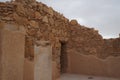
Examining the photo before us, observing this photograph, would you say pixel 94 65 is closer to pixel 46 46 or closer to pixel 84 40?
pixel 84 40

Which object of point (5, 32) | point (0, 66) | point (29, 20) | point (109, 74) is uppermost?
point (29, 20)

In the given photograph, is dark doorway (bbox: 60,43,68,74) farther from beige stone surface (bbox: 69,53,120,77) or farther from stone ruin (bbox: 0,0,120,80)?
beige stone surface (bbox: 69,53,120,77)

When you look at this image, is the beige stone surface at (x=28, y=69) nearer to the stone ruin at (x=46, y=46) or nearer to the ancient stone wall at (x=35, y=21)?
the stone ruin at (x=46, y=46)

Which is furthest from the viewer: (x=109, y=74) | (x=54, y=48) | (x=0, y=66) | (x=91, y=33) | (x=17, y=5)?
(x=91, y=33)

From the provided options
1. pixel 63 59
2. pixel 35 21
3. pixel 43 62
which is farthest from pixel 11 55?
pixel 63 59

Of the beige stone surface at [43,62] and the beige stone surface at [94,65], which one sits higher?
the beige stone surface at [43,62]

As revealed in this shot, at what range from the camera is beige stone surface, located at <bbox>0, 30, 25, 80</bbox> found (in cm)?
570

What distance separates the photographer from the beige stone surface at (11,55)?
570 cm

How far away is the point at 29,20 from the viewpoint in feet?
25.8

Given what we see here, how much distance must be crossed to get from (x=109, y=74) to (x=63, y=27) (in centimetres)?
301

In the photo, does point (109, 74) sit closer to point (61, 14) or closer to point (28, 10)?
point (61, 14)

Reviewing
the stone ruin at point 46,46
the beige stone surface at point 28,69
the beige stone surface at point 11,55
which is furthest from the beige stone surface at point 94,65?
the beige stone surface at point 11,55

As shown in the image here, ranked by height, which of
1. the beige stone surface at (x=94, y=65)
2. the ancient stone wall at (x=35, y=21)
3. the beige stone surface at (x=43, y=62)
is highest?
the ancient stone wall at (x=35, y=21)

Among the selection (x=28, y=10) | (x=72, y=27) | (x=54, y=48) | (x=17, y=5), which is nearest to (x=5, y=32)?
(x=17, y=5)
